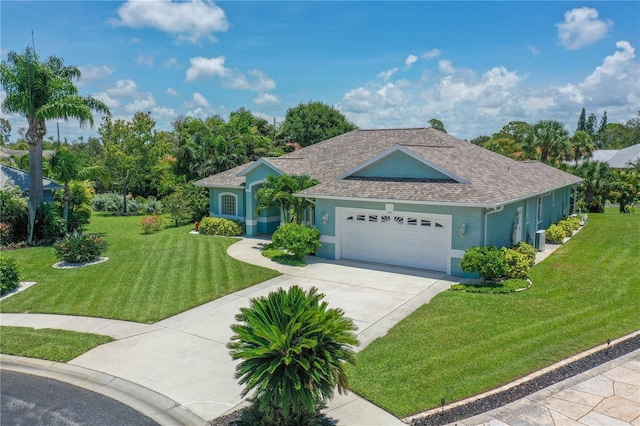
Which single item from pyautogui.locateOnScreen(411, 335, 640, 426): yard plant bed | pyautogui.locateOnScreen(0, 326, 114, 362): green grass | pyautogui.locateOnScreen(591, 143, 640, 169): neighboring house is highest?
pyautogui.locateOnScreen(591, 143, 640, 169): neighboring house

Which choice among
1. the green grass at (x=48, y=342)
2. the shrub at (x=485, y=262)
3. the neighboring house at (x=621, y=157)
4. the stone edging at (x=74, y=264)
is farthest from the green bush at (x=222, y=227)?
the neighboring house at (x=621, y=157)

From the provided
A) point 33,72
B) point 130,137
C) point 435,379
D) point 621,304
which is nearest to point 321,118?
point 130,137

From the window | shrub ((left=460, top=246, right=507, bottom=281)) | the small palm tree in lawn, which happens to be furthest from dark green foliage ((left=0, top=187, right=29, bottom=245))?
shrub ((left=460, top=246, right=507, bottom=281))

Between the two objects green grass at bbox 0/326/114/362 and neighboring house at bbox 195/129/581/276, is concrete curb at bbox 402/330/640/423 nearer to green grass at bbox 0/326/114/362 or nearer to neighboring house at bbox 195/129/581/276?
neighboring house at bbox 195/129/581/276

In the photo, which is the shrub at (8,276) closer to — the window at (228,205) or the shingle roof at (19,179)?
the shingle roof at (19,179)

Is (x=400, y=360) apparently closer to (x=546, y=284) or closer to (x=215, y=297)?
(x=215, y=297)
